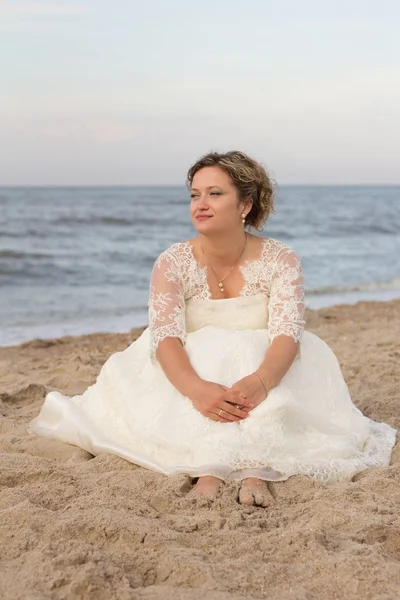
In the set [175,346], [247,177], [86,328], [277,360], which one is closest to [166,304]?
[175,346]

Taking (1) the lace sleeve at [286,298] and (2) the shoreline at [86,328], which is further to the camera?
(2) the shoreline at [86,328]

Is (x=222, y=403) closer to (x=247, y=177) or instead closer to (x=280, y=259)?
(x=280, y=259)

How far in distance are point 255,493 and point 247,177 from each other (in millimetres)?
1634

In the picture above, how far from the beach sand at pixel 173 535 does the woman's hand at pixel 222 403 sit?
0.33m

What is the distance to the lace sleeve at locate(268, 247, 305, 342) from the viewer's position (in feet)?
12.3

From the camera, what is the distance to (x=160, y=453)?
11.6 ft

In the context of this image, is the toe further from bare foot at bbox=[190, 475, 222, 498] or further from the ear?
the ear

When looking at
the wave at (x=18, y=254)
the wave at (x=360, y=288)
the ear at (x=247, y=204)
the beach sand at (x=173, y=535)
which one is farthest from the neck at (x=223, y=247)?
the wave at (x=18, y=254)

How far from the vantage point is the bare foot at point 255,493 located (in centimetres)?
307

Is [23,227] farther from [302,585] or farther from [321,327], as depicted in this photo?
[302,585]

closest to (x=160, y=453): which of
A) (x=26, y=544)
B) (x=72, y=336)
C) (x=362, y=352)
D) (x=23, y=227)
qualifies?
(x=26, y=544)

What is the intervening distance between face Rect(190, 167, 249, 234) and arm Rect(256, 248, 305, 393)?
385 mm

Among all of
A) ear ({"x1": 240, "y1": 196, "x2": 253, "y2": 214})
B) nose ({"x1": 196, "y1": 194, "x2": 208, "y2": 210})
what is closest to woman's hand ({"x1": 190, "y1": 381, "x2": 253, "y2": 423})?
nose ({"x1": 196, "y1": 194, "x2": 208, "y2": 210})

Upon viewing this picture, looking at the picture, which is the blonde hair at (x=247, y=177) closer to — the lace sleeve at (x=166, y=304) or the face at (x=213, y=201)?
the face at (x=213, y=201)
